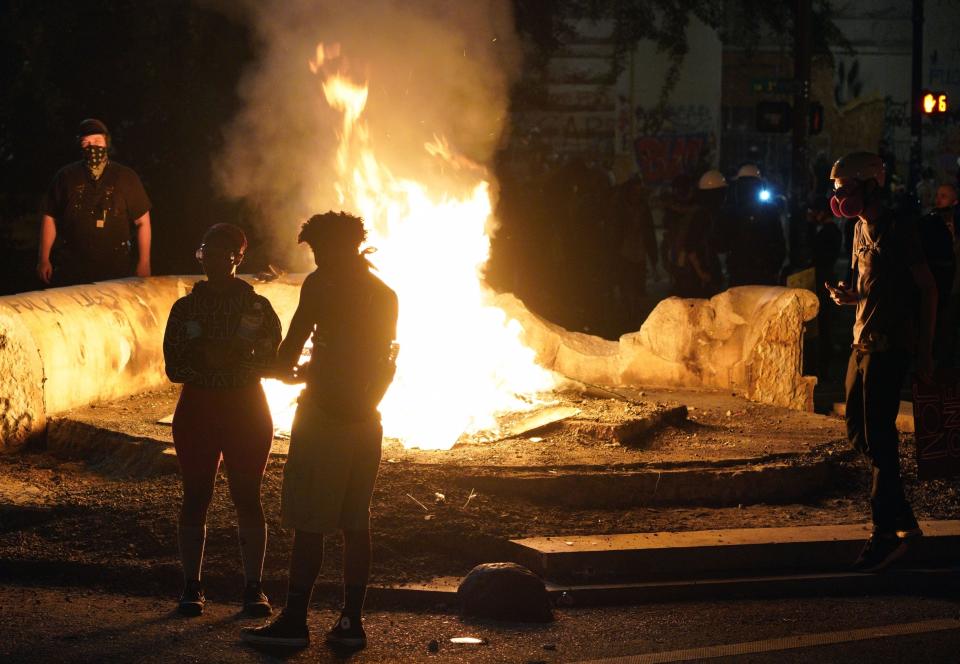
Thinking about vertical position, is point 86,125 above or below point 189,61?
below

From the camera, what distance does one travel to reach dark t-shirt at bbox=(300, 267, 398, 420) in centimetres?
556

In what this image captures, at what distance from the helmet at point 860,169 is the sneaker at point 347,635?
3.00 metres

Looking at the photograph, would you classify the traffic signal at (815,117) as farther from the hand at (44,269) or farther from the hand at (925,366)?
the hand at (925,366)

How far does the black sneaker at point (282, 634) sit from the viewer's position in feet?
17.9

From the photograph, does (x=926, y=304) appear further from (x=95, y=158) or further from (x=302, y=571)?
(x=95, y=158)

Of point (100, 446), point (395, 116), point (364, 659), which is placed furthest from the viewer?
point (395, 116)

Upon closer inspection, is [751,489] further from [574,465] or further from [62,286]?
[62,286]

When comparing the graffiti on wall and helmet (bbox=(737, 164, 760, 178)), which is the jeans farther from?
the graffiti on wall

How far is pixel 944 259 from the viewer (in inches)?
339

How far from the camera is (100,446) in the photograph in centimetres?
827

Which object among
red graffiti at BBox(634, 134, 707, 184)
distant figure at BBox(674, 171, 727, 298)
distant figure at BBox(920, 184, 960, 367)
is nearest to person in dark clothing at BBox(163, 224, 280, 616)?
distant figure at BBox(920, 184, 960, 367)

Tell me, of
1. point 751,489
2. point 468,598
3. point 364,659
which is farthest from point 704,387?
point 364,659

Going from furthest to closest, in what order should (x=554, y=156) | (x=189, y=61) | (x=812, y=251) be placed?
(x=554, y=156)
(x=189, y=61)
(x=812, y=251)

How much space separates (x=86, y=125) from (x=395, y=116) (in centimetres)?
360
